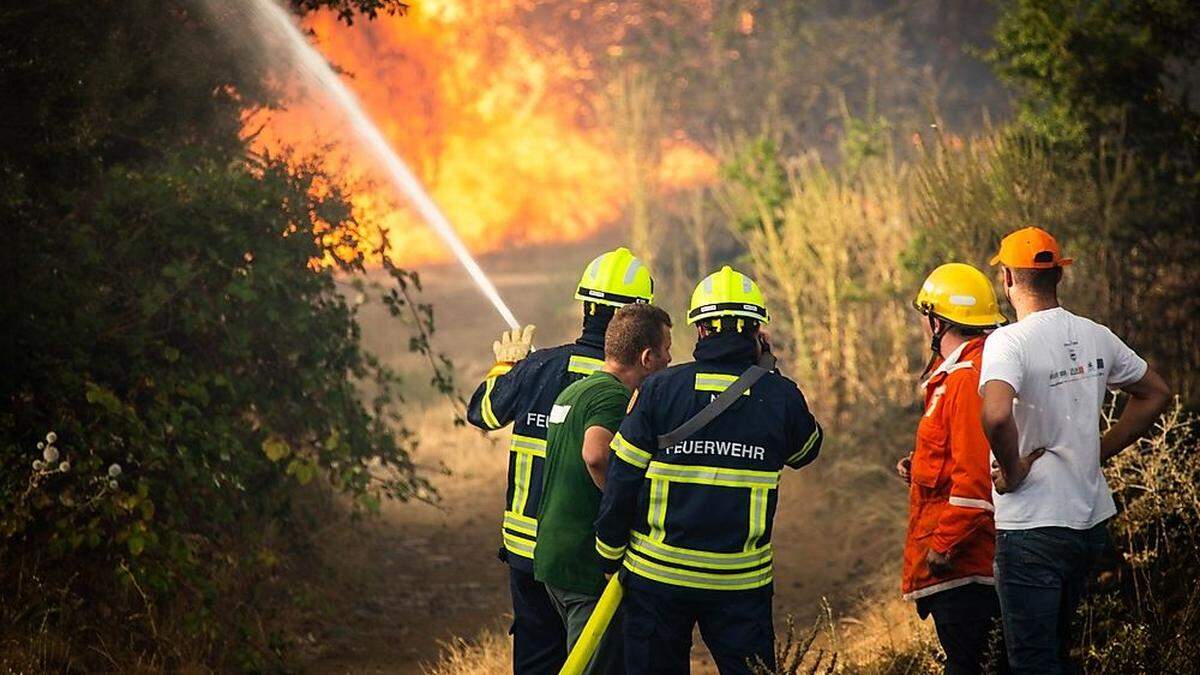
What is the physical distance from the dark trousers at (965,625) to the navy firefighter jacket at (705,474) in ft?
2.18

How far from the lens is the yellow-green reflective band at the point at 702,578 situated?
4.46m

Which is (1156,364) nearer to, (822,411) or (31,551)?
(822,411)

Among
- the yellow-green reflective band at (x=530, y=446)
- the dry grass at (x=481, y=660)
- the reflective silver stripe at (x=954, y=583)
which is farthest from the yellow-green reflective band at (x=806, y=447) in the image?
the dry grass at (x=481, y=660)

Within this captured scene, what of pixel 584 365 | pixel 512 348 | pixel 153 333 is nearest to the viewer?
pixel 584 365

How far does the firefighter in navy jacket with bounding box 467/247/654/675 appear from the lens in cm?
512

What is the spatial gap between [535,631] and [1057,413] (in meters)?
2.13

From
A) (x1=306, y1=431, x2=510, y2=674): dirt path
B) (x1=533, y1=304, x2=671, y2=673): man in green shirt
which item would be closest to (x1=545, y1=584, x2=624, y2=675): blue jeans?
(x1=533, y1=304, x2=671, y2=673): man in green shirt

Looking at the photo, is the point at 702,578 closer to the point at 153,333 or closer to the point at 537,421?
the point at 537,421

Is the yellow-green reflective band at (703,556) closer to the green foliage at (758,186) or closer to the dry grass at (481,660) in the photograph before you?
the dry grass at (481,660)

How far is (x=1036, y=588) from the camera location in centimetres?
438

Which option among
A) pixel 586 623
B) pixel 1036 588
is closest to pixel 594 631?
pixel 586 623

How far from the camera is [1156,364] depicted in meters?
9.66

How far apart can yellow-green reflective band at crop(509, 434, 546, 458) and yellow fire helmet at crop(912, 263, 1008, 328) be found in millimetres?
1501

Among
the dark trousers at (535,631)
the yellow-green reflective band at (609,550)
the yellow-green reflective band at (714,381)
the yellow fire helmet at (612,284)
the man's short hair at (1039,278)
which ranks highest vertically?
the man's short hair at (1039,278)
